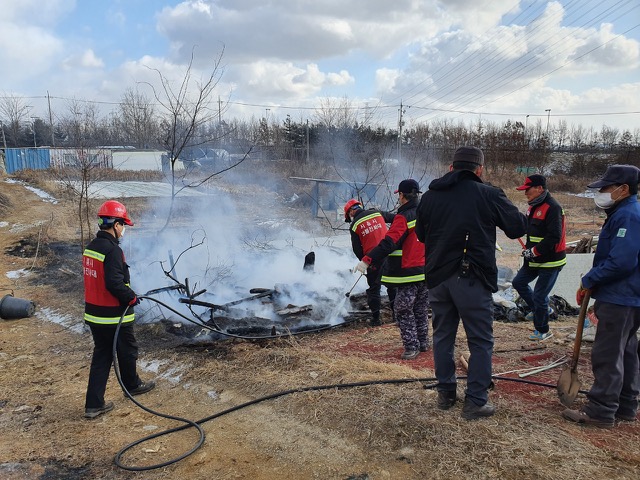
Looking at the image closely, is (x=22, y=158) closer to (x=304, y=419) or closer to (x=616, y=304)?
(x=304, y=419)

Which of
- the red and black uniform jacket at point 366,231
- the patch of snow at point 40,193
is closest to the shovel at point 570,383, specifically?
the red and black uniform jacket at point 366,231

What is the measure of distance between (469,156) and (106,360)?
371 centimetres

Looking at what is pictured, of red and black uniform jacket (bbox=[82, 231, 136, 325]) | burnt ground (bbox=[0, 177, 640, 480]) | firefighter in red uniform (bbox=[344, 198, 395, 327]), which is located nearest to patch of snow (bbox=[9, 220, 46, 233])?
burnt ground (bbox=[0, 177, 640, 480])

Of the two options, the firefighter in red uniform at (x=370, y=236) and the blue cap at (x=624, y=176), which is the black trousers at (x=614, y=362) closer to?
the blue cap at (x=624, y=176)

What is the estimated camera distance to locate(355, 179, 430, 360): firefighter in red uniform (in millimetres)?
5004

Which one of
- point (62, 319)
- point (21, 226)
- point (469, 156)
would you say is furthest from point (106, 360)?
point (21, 226)

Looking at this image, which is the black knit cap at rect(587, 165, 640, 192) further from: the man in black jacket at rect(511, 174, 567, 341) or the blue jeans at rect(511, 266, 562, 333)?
the blue jeans at rect(511, 266, 562, 333)

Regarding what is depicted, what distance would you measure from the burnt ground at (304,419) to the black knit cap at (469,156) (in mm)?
1885

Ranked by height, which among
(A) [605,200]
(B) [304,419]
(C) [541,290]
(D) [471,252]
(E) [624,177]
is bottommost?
(B) [304,419]

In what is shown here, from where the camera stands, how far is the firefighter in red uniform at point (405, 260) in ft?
16.4

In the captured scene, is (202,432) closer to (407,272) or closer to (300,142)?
(407,272)

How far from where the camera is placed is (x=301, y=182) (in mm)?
23641

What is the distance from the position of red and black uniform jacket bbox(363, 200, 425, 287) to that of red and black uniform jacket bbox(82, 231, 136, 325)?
2.53 m

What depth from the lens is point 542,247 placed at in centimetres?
530
